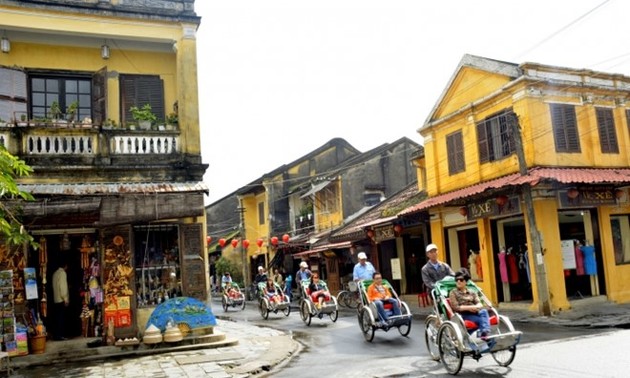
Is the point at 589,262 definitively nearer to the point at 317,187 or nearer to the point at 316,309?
the point at 316,309

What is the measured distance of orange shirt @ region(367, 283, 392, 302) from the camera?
470 inches

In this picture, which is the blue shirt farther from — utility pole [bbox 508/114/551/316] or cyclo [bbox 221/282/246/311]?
cyclo [bbox 221/282/246/311]

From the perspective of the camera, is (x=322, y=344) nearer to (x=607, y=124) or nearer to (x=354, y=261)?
(x=607, y=124)

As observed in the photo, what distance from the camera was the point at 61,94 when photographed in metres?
13.8

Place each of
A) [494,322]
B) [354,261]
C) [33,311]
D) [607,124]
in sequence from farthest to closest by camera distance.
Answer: [354,261] → [607,124] → [33,311] → [494,322]

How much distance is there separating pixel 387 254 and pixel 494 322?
56.4ft

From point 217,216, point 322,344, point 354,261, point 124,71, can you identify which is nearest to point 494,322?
point 322,344

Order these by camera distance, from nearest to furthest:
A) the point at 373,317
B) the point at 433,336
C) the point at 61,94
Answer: the point at 433,336
the point at 373,317
the point at 61,94

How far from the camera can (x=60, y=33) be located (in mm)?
13062

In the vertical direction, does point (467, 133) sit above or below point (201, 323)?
above

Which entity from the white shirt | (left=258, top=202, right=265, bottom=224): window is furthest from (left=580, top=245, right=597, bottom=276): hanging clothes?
(left=258, top=202, right=265, bottom=224): window

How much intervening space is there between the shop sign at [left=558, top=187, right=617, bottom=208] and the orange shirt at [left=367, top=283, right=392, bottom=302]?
692cm

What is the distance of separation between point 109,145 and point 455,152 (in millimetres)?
12030

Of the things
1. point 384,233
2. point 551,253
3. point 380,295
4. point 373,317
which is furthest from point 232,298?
point 373,317
